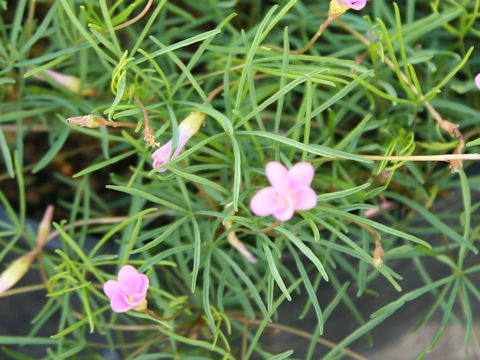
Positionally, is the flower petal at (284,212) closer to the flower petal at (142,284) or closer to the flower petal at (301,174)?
the flower petal at (301,174)

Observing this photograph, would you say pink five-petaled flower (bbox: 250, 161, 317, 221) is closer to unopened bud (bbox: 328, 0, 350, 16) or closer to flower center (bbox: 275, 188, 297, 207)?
flower center (bbox: 275, 188, 297, 207)

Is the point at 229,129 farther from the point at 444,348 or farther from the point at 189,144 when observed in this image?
the point at 444,348

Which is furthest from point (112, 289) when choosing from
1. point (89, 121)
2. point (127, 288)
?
point (89, 121)

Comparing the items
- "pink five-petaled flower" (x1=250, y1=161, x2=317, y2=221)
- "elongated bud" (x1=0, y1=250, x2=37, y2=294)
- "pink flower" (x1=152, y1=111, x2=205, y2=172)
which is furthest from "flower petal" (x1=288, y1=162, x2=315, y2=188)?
"elongated bud" (x1=0, y1=250, x2=37, y2=294)

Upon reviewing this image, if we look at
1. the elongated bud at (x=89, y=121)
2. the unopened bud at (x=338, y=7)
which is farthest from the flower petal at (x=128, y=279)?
the unopened bud at (x=338, y=7)

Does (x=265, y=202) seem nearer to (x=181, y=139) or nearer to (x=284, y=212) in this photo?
(x=284, y=212)
